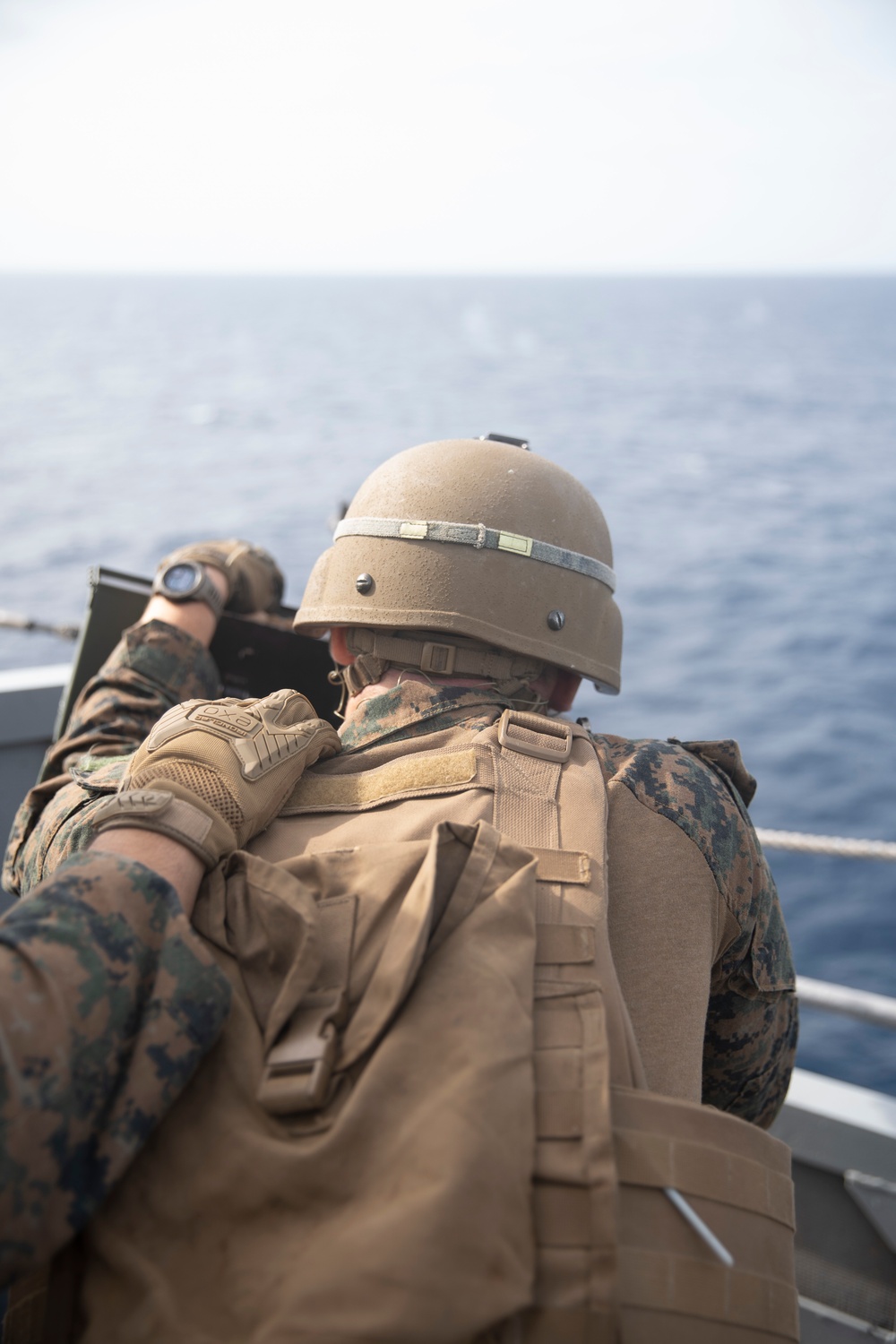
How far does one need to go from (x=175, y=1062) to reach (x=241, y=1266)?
249 mm

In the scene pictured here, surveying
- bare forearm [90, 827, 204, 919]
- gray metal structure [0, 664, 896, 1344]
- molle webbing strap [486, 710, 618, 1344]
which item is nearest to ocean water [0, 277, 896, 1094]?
gray metal structure [0, 664, 896, 1344]

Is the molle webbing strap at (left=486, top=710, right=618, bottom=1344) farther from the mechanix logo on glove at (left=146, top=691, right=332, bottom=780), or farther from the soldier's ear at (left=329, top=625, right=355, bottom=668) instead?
the soldier's ear at (left=329, top=625, right=355, bottom=668)

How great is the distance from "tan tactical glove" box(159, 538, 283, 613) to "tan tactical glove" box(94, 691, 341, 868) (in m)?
1.16

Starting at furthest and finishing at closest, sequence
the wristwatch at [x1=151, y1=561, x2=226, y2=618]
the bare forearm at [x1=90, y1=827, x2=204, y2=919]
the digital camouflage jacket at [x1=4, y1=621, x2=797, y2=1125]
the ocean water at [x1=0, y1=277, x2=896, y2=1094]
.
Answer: the ocean water at [x1=0, y1=277, x2=896, y2=1094] < the wristwatch at [x1=151, y1=561, x2=226, y2=618] < the digital camouflage jacket at [x1=4, y1=621, x2=797, y2=1125] < the bare forearm at [x1=90, y1=827, x2=204, y2=919]

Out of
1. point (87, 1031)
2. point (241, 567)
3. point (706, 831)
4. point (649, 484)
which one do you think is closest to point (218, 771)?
point (87, 1031)

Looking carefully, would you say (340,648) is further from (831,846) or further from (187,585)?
(831,846)

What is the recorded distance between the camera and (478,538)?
224cm

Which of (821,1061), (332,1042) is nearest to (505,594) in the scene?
(332,1042)

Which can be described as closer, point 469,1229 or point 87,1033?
point 469,1229

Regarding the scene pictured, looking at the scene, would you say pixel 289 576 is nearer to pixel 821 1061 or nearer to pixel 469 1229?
pixel 821 1061

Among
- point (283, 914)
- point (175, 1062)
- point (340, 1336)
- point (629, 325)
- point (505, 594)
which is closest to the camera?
point (340, 1336)

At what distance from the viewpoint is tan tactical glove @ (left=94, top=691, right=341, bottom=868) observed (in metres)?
1.63

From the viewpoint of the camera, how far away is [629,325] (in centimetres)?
8000

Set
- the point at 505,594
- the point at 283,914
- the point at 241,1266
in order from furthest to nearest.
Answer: the point at 505,594
the point at 283,914
the point at 241,1266
